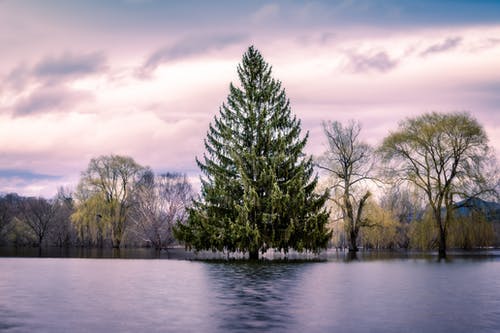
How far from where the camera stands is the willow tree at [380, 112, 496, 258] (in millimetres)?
A: 44250

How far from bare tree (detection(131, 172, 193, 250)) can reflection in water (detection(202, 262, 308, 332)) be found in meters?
54.4

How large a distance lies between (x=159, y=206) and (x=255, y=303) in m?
66.1

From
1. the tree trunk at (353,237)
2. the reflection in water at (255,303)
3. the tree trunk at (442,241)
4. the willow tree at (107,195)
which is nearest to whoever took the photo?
the reflection in water at (255,303)

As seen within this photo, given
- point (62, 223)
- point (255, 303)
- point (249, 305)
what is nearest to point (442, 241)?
point (255, 303)

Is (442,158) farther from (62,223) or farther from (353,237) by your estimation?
(62,223)

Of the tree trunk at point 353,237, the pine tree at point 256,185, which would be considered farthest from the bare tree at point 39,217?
the pine tree at point 256,185

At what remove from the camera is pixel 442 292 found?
50.8ft

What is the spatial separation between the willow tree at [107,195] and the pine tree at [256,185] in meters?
39.3

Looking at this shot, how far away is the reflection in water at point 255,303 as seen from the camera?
9.57 meters

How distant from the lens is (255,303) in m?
12.6

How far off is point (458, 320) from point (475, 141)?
37421 mm

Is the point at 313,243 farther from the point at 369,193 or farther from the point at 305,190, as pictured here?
the point at 369,193

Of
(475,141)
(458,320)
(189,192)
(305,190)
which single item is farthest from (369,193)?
(458,320)

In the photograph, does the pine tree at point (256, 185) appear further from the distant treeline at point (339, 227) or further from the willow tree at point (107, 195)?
the willow tree at point (107, 195)
